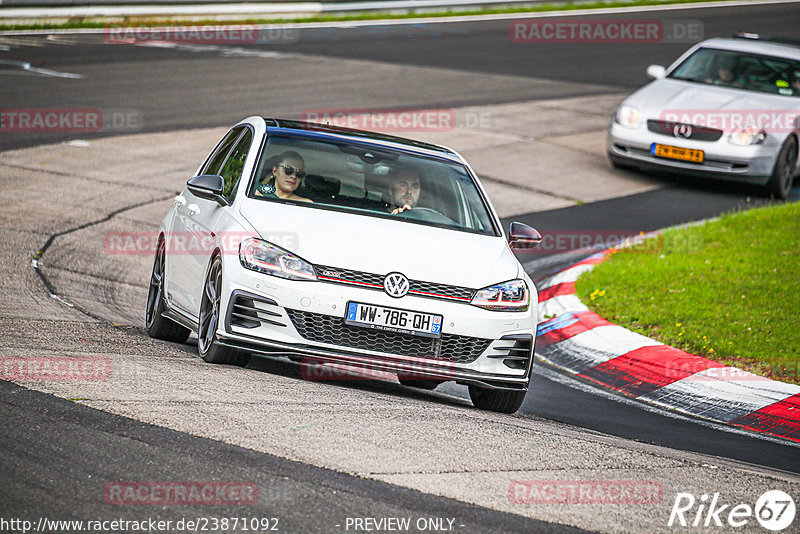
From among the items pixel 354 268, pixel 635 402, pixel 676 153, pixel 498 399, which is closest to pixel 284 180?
pixel 354 268

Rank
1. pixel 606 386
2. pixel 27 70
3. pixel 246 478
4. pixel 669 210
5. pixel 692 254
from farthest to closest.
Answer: pixel 27 70 < pixel 669 210 < pixel 692 254 < pixel 606 386 < pixel 246 478

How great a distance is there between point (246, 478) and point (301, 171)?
3308mm

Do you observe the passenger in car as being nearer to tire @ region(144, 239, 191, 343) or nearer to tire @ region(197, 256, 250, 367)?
tire @ region(197, 256, 250, 367)

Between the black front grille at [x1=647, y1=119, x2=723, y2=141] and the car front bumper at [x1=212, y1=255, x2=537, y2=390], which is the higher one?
the car front bumper at [x1=212, y1=255, x2=537, y2=390]

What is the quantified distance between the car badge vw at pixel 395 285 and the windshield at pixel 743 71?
11.2 metres

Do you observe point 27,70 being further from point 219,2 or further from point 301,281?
point 301,281

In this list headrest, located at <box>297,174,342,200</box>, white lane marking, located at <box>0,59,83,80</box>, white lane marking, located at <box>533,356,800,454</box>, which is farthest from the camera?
white lane marking, located at <box>0,59,83,80</box>

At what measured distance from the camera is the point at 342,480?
5.14 metres

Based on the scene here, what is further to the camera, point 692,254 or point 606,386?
point 692,254

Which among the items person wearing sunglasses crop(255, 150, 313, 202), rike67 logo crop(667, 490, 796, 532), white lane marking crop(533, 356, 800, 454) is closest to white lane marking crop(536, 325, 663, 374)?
white lane marking crop(533, 356, 800, 454)

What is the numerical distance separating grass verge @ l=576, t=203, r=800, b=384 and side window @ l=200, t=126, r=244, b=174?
3.46 metres

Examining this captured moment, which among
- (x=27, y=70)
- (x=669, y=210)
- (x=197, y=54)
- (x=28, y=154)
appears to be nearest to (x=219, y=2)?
(x=197, y=54)

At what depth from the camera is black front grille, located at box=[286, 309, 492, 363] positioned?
6953mm

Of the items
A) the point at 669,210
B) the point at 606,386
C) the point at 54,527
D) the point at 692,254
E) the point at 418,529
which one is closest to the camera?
the point at 54,527
